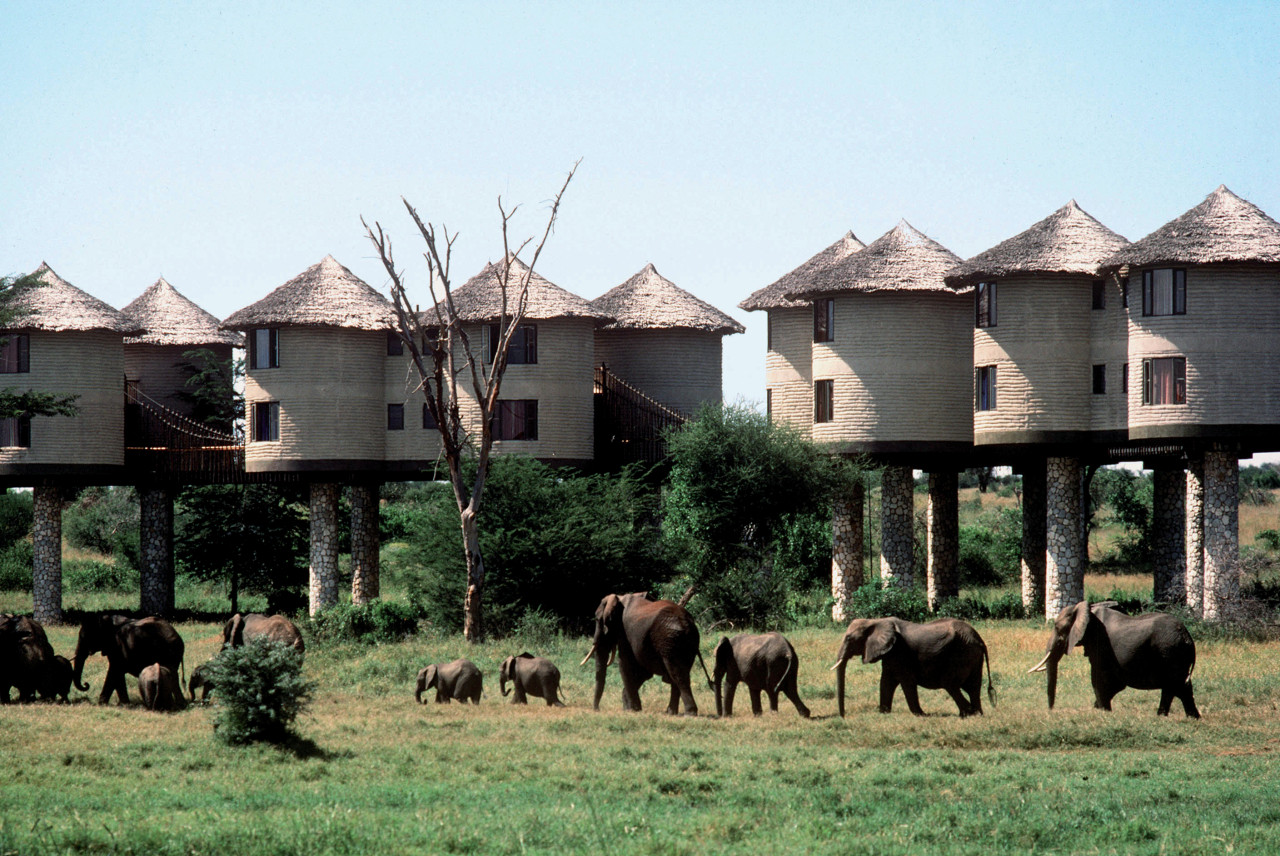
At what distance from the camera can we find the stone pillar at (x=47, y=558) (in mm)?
44562

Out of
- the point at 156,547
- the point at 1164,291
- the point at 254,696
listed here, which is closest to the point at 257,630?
the point at 254,696

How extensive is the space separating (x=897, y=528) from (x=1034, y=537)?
5131 millimetres

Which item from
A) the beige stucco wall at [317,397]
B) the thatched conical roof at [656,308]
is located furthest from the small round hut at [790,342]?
the beige stucco wall at [317,397]

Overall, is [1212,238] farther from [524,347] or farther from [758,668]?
[758,668]

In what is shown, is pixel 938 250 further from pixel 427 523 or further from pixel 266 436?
pixel 266 436

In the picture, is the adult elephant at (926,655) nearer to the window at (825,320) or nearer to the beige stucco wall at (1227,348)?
the beige stucco wall at (1227,348)

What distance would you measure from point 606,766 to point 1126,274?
74.6ft

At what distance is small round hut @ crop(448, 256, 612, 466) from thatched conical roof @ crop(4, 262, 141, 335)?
371 inches

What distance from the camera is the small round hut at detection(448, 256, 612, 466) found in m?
40.9

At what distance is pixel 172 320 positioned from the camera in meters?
48.5

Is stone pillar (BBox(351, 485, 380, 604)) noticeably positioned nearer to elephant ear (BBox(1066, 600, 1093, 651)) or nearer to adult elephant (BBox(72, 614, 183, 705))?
adult elephant (BBox(72, 614, 183, 705))

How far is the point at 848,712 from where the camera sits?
21859 mm

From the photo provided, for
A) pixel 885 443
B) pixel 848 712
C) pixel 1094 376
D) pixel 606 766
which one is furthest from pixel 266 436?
pixel 606 766

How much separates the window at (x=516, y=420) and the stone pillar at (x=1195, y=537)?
650 inches
